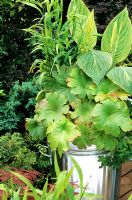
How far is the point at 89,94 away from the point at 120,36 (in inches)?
15.6

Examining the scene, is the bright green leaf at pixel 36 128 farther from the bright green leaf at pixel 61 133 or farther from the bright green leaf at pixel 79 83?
the bright green leaf at pixel 79 83

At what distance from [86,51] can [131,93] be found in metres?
0.37

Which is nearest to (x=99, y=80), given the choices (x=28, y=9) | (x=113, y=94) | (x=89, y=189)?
(x=113, y=94)

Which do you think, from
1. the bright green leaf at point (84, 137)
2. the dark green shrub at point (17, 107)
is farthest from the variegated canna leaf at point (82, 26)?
the dark green shrub at point (17, 107)

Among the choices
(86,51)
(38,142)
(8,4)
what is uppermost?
(8,4)

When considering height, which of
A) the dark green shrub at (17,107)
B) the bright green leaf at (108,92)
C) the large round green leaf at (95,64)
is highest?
the large round green leaf at (95,64)

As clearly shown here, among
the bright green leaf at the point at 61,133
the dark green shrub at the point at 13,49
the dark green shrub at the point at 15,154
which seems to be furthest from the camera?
the dark green shrub at the point at 13,49

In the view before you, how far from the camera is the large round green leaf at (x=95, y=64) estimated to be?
8.38 ft

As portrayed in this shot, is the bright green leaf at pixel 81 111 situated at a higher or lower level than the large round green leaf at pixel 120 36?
lower

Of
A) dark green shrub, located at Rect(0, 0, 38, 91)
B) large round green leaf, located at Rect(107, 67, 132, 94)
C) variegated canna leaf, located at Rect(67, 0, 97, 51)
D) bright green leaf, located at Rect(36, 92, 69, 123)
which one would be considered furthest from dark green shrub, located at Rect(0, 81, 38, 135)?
large round green leaf, located at Rect(107, 67, 132, 94)

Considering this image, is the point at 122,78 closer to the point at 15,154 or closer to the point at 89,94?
the point at 89,94

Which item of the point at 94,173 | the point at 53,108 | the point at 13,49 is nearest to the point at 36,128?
the point at 53,108

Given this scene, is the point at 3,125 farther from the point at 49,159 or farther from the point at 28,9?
the point at 28,9

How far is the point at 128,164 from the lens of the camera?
3.42 m
